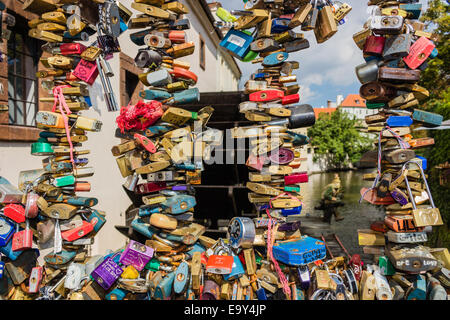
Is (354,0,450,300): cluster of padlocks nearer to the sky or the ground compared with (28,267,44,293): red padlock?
nearer to the sky

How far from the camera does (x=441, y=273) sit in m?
1.65

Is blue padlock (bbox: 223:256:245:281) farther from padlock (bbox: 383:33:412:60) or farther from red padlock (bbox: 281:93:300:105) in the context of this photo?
padlock (bbox: 383:33:412:60)

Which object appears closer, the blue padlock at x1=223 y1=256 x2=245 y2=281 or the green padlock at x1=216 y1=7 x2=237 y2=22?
the blue padlock at x1=223 y1=256 x2=245 y2=281

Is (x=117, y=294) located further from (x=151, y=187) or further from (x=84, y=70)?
(x=84, y=70)

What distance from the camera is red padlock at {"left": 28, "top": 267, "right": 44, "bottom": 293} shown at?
6.29ft

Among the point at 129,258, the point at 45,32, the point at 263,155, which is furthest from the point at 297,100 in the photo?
the point at 45,32

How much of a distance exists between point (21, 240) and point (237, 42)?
6.58 feet

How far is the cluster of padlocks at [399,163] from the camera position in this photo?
161 cm

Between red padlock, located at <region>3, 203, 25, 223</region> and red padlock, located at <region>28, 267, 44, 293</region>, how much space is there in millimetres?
363

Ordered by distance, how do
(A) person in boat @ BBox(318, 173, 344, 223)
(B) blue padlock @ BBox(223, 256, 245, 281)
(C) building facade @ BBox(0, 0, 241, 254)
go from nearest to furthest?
(B) blue padlock @ BBox(223, 256, 245, 281) → (C) building facade @ BBox(0, 0, 241, 254) → (A) person in boat @ BBox(318, 173, 344, 223)

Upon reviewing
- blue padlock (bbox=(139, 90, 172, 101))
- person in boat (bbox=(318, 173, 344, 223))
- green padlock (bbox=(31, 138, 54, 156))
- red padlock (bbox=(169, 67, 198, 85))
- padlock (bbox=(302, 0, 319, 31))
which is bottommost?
person in boat (bbox=(318, 173, 344, 223))

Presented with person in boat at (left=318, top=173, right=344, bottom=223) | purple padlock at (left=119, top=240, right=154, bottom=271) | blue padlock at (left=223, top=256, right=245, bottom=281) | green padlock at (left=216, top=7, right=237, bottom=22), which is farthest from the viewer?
person in boat at (left=318, top=173, right=344, bottom=223)

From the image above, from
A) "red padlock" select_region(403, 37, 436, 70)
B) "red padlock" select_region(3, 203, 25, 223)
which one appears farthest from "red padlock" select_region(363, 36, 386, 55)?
"red padlock" select_region(3, 203, 25, 223)

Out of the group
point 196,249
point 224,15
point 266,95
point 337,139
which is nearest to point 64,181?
point 196,249
